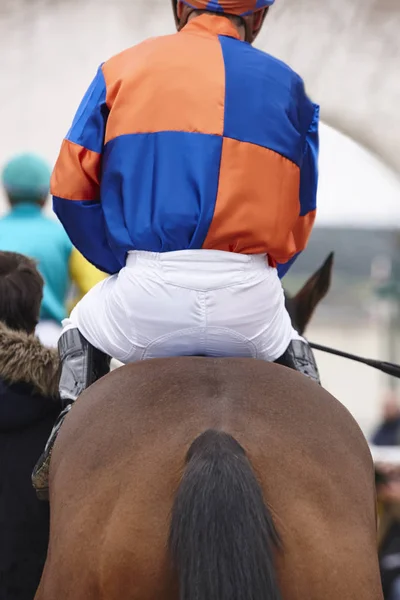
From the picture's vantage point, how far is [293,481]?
2016 mm

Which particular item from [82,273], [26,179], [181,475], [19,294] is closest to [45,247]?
[82,273]

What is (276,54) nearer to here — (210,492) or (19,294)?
(19,294)

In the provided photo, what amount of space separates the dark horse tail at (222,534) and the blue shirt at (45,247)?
2797 millimetres

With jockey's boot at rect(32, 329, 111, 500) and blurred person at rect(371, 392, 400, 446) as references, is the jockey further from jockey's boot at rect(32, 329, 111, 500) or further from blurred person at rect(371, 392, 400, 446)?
blurred person at rect(371, 392, 400, 446)

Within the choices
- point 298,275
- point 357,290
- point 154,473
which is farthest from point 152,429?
point 357,290

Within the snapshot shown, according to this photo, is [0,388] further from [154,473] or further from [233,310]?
[154,473]

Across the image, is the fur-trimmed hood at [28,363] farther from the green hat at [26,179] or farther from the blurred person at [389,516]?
the green hat at [26,179]

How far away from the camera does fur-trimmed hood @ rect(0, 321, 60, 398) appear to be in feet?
9.53

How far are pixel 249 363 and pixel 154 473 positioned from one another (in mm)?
476

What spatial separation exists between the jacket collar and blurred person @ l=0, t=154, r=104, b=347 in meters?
2.12

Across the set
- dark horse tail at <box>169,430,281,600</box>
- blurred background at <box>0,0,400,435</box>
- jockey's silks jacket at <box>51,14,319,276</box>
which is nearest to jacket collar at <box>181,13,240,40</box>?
jockey's silks jacket at <box>51,14,319,276</box>

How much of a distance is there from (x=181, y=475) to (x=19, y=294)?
4.52 feet

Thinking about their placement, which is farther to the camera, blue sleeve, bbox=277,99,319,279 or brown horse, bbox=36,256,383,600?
blue sleeve, bbox=277,99,319,279

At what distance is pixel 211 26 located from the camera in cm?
266
